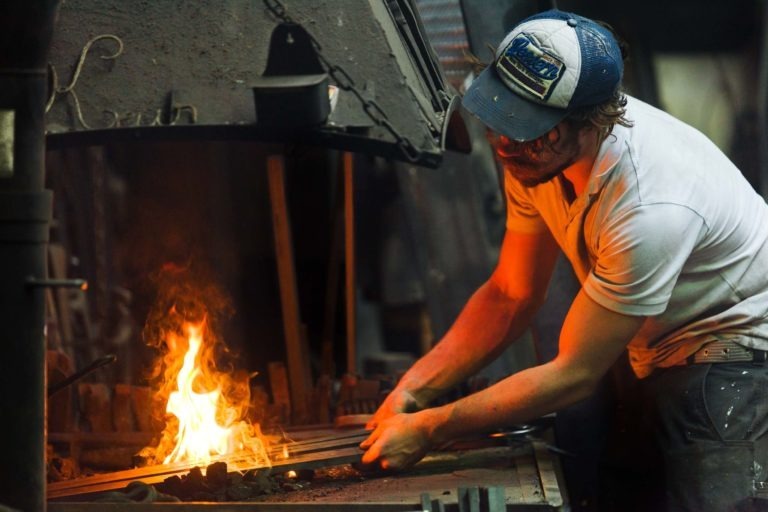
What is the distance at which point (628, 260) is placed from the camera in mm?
3275

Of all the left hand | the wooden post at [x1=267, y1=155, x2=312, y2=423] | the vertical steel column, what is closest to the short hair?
the left hand

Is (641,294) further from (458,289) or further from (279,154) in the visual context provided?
(458,289)

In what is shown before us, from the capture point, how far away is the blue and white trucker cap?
329 cm

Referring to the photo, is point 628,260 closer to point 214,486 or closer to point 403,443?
point 403,443

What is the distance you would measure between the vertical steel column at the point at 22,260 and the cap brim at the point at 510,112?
1.30m

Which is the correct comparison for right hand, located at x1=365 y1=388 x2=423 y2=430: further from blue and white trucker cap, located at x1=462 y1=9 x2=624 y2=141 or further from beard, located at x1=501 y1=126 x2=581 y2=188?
blue and white trucker cap, located at x1=462 y1=9 x2=624 y2=141

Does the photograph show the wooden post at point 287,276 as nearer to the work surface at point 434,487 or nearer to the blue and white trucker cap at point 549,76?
the work surface at point 434,487

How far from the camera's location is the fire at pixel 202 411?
406 centimetres

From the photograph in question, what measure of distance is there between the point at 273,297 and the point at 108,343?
1.07 metres

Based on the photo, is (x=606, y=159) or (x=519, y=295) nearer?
(x=606, y=159)

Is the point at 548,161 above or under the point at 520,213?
above

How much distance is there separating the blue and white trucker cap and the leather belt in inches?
37.4

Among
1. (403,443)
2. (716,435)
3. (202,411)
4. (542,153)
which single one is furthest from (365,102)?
(716,435)

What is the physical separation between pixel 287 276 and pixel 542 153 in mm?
1862
